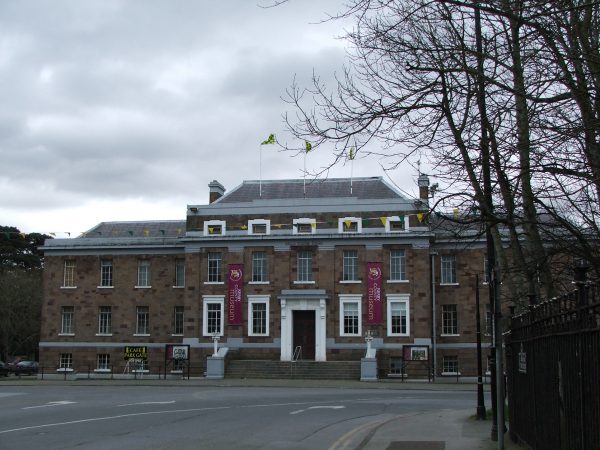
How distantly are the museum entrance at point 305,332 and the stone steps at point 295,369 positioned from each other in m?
1.57

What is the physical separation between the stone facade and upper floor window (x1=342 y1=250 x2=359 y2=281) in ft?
0.64

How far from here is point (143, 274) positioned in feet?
164

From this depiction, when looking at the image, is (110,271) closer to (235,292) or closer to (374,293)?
(235,292)

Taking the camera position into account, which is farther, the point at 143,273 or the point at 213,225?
the point at 143,273

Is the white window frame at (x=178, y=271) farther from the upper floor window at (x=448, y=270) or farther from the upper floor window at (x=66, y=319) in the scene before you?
the upper floor window at (x=448, y=270)

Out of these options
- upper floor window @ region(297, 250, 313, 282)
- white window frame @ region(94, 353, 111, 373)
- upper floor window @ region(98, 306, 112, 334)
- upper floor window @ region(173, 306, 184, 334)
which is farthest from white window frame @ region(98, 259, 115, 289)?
upper floor window @ region(297, 250, 313, 282)

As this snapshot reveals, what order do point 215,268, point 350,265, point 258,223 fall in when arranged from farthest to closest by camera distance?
point 215,268 → point 258,223 → point 350,265

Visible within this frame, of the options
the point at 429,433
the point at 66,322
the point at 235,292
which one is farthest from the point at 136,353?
the point at 429,433

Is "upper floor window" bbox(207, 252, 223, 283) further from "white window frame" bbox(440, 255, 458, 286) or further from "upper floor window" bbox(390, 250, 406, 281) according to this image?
"white window frame" bbox(440, 255, 458, 286)

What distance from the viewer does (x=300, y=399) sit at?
27172 mm

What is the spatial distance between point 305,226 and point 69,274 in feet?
56.6

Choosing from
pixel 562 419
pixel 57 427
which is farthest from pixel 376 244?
pixel 562 419

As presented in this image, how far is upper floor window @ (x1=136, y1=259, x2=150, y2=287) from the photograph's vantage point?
164ft

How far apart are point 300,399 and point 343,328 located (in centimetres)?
1774
